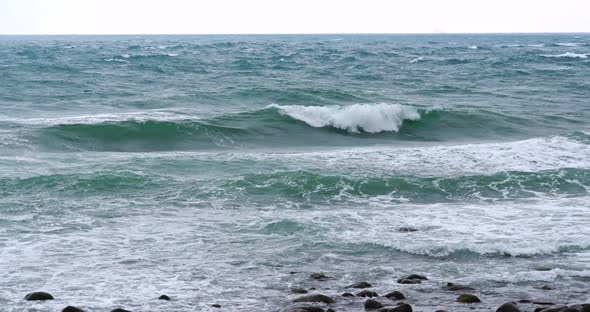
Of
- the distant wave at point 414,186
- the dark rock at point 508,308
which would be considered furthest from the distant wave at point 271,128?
the dark rock at point 508,308

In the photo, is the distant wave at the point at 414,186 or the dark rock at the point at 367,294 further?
the distant wave at the point at 414,186

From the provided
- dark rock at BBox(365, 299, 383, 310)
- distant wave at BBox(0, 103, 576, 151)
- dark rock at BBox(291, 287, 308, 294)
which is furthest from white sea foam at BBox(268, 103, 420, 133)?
dark rock at BBox(365, 299, 383, 310)

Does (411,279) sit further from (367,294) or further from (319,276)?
(319,276)

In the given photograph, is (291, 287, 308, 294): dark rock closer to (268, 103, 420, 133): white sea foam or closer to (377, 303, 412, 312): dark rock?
(377, 303, 412, 312): dark rock

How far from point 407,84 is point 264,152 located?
1840cm

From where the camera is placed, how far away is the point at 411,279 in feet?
29.2

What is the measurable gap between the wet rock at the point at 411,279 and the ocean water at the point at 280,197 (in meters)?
0.14

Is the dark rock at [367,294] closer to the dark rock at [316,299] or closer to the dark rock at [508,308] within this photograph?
the dark rock at [316,299]

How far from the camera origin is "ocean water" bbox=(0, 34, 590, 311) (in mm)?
8906

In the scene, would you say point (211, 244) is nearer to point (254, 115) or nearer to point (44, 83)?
point (254, 115)

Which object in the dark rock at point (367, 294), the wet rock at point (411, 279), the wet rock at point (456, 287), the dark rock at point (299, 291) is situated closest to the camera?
the dark rock at point (367, 294)

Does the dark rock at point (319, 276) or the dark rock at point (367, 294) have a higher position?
the dark rock at point (367, 294)

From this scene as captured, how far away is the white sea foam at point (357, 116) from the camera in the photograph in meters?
23.7

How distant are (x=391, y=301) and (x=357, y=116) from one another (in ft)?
53.5
